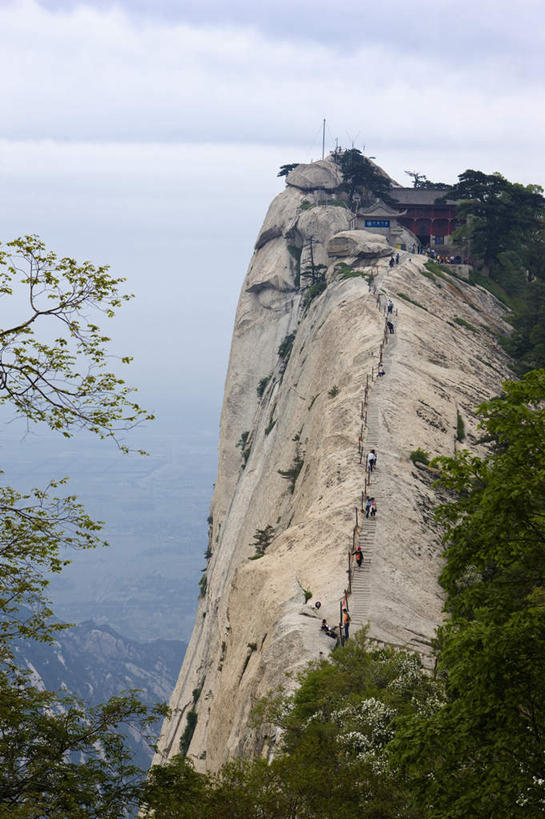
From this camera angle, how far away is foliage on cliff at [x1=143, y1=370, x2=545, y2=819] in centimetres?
1284

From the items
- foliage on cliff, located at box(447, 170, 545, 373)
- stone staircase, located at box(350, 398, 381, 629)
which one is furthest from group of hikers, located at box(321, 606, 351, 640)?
foliage on cliff, located at box(447, 170, 545, 373)

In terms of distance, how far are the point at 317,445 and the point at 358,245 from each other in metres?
42.4

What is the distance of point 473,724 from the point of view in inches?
520

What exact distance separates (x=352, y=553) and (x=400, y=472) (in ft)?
25.2

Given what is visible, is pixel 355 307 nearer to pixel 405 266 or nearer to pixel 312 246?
pixel 405 266

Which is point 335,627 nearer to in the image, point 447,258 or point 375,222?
point 447,258

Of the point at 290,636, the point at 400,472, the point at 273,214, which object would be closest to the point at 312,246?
the point at 273,214

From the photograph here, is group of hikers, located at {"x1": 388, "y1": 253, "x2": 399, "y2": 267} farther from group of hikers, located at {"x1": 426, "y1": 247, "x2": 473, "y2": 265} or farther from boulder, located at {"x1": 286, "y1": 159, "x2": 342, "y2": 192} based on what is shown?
boulder, located at {"x1": 286, "y1": 159, "x2": 342, "y2": 192}

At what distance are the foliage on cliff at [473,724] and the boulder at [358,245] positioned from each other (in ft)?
228

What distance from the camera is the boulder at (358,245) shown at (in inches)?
3319

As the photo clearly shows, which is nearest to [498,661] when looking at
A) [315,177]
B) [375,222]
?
[375,222]

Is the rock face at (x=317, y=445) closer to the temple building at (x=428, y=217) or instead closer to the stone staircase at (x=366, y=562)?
the stone staircase at (x=366, y=562)

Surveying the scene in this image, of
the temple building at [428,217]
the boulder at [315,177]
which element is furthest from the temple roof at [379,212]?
the boulder at [315,177]

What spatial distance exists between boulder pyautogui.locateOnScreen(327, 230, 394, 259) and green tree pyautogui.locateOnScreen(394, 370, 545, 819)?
71.3 meters
